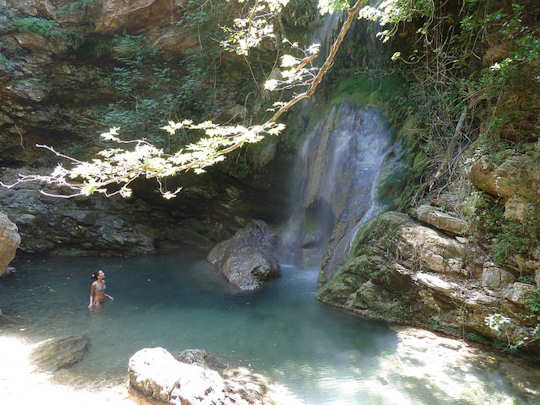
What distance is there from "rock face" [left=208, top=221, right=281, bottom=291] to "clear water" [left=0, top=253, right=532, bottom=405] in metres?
0.37

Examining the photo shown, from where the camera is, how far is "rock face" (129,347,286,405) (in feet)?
10.6

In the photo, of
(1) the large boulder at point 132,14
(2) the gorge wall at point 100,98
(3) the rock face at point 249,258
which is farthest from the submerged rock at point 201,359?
(1) the large boulder at point 132,14

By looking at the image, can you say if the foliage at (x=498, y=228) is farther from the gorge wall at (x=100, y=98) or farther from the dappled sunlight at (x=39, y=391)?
the gorge wall at (x=100, y=98)

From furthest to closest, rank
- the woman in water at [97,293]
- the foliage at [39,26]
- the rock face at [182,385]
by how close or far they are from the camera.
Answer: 1. the foliage at [39,26]
2. the woman in water at [97,293]
3. the rock face at [182,385]

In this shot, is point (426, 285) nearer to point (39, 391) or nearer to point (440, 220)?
point (440, 220)

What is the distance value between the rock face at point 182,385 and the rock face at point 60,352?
1334 millimetres

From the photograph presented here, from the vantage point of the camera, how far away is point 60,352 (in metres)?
→ 4.56

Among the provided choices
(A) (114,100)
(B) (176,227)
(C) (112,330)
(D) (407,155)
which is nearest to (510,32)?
(D) (407,155)

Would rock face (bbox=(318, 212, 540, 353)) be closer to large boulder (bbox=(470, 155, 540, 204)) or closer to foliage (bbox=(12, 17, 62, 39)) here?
large boulder (bbox=(470, 155, 540, 204))

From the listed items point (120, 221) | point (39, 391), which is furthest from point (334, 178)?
point (120, 221)

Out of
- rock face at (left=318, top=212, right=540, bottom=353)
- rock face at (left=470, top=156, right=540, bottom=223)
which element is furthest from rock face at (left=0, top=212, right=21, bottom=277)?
rock face at (left=470, top=156, right=540, bottom=223)

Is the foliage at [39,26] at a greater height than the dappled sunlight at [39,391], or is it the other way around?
the foliage at [39,26]

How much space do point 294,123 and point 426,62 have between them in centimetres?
420

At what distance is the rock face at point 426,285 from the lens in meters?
4.30
